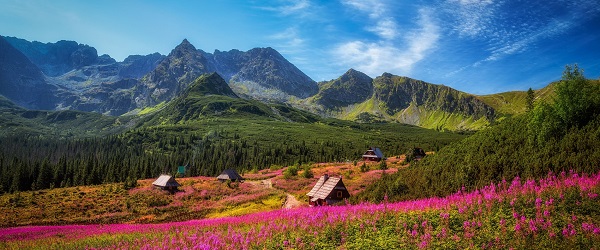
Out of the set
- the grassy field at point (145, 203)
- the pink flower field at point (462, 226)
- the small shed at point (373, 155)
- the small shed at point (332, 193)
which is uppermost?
the pink flower field at point (462, 226)

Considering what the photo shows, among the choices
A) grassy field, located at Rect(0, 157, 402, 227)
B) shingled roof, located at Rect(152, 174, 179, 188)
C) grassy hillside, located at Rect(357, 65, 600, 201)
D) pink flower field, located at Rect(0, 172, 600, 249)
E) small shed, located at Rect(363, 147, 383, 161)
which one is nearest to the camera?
pink flower field, located at Rect(0, 172, 600, 249)

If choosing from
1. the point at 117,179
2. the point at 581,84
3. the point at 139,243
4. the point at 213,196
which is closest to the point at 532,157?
the point at 581,84

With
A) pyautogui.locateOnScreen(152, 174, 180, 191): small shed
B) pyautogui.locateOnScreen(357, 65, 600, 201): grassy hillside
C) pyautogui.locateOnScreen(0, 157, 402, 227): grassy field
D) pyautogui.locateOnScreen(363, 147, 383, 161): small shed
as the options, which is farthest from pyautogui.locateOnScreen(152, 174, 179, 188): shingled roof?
pyautogui.locateOnScreen(363, 147, 383, 161): small shed

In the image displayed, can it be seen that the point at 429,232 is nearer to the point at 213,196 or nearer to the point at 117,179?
the point at 213,196

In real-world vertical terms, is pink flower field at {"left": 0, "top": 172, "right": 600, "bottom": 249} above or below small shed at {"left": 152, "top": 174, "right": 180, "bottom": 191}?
above

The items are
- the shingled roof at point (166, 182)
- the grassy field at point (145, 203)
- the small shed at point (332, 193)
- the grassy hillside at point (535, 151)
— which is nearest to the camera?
the grassy hillside at point (535, 151)

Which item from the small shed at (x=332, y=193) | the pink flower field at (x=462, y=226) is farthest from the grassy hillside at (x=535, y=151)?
the small shed at (x=332, y=193)

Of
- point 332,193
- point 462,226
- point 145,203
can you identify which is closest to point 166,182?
point 145,203

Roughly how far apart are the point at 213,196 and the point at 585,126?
196 feet

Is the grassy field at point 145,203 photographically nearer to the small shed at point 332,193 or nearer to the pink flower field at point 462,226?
the small shed at point 332,193

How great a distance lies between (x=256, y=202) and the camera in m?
55.8

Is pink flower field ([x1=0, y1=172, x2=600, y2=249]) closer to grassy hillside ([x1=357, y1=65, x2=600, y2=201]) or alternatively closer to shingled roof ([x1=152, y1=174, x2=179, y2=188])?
grassy hillside ([x1=357, y1=65, x2=600, y2=201])

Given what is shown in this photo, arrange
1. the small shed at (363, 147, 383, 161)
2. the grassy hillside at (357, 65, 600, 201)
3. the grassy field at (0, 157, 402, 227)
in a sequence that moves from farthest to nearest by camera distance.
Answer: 1. the small shed at (363, 147, 383, 161)
2. the grassy field at (0, 157, 402, 227)
3. the grassy hillside at (357, 65, 600, 201)

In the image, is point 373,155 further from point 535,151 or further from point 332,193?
point 535,151
